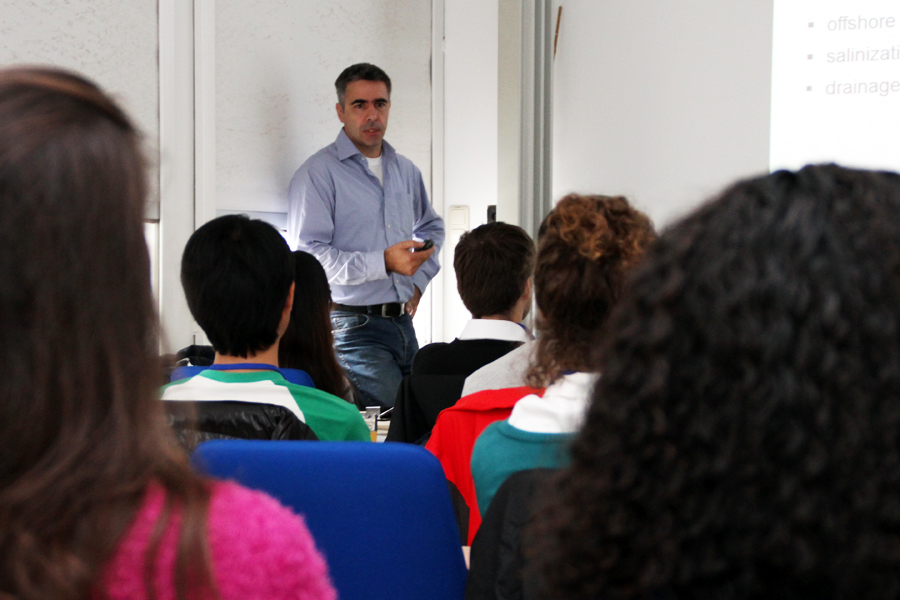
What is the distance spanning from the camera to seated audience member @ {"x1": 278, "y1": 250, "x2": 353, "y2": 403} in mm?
2188

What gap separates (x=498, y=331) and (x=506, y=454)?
108cm

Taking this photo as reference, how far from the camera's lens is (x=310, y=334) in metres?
2.19

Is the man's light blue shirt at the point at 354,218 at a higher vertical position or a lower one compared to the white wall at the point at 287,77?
lower

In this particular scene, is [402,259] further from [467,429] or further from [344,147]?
[467,429]

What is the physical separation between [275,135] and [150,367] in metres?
3.32

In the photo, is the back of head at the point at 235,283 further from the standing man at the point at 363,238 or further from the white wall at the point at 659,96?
the white wall at the point at 659,96

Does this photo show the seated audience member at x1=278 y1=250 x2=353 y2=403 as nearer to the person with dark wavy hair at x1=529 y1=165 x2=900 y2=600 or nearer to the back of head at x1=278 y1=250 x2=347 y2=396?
the back of head at x1=278 y1=250 x2=347 y2=396

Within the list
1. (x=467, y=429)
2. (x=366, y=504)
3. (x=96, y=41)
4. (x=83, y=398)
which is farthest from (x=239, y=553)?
(x=96, y=41)

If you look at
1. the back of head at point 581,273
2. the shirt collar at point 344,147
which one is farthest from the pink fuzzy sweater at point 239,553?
the shirt collar at point 344,147

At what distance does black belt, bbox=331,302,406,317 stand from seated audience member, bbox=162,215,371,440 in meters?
1.90

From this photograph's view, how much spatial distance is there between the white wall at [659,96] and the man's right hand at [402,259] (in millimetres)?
1060

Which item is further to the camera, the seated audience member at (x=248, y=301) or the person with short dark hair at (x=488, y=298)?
the person with short dark hair at (x=488, y=298)

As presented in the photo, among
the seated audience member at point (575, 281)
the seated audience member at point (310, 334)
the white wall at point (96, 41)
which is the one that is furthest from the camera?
the white wall at point (96, 41)

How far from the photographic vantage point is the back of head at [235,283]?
1.75 m
